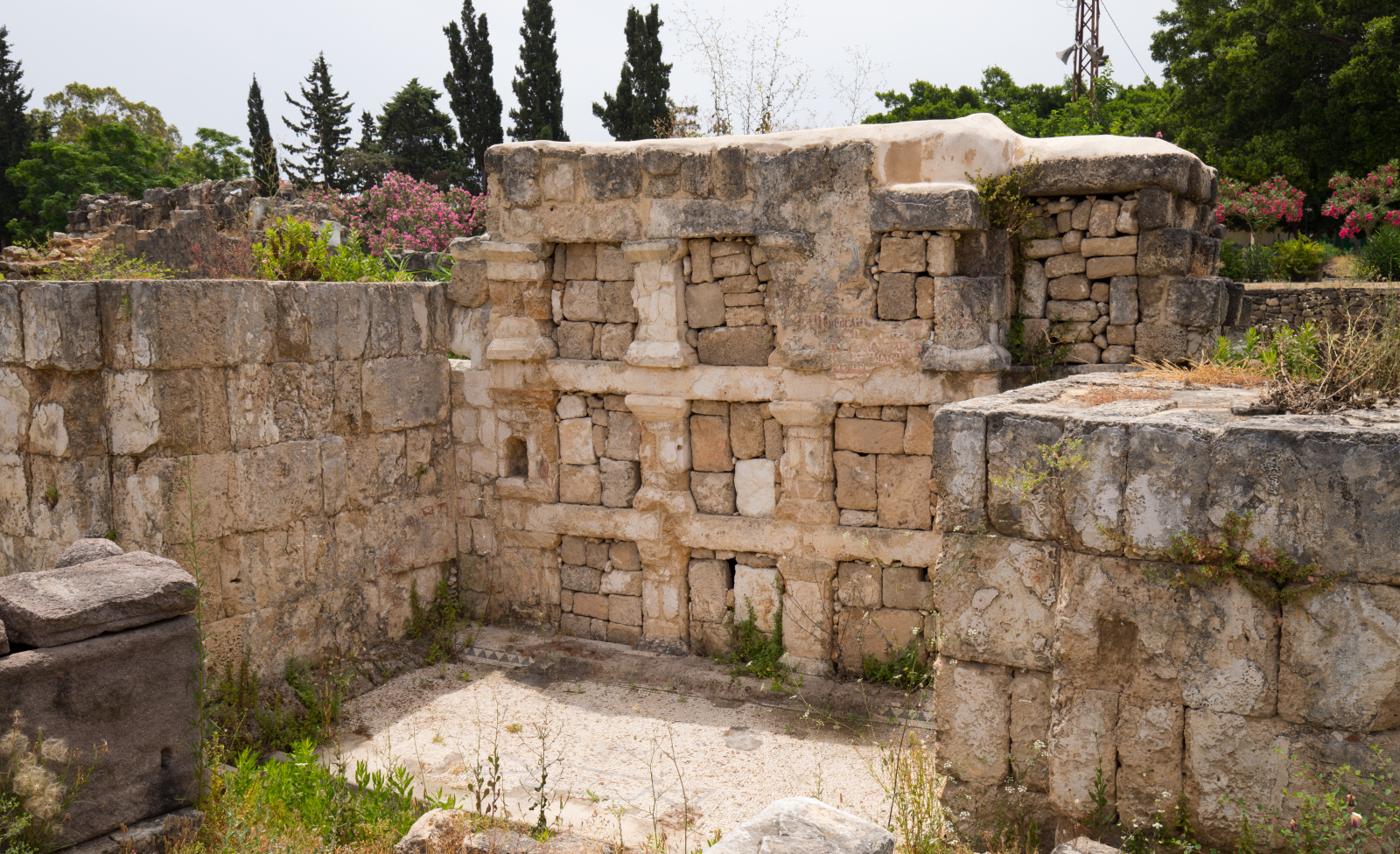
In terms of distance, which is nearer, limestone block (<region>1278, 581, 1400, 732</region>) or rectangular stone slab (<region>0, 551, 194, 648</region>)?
limestone block (<region>1278, 581, 1400, 732</region>)

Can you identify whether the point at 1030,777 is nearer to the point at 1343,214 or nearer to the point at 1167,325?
the point at 1167,325

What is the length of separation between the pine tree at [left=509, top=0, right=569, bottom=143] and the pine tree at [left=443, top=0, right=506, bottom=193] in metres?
1.15

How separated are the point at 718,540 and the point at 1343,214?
51.7ft

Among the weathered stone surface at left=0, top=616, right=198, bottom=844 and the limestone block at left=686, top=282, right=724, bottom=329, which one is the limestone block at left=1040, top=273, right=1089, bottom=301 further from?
the weathered stone surface at left=0, top=616, right=198, bottom=844

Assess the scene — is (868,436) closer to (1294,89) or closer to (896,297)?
(896,297)

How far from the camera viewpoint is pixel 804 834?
9.41 feet

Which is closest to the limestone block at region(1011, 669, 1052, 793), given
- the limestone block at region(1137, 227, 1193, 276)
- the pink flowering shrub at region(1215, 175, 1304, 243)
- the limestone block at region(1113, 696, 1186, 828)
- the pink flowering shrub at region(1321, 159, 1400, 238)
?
the limestone block at region(1113, 696, 1186, 828)

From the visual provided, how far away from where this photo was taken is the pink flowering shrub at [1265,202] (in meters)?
16.4

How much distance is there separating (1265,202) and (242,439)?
1673cm

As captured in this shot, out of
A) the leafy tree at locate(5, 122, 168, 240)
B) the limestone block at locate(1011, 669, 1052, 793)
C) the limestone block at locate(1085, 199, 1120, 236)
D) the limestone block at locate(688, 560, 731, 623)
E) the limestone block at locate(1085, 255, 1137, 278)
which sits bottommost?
the limestone block at locate(688, 560, 731, 623)

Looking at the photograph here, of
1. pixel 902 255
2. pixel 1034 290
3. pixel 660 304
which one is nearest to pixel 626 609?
pixel 660 304

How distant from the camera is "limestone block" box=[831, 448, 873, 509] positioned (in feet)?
20.1

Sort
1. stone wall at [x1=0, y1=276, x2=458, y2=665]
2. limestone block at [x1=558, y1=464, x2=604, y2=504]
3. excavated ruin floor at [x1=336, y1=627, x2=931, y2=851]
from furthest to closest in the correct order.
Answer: limestone block at [x1=558, y1=464, x2=604, y2=504]
stone wall at [x1=0, y1=276, x2=458, y2=665]
excavated ruin floor at [x1=336, y1=627, x2=931, y2=851]

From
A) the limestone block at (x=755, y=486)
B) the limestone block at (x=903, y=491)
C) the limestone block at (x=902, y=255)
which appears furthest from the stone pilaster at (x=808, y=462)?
the limestone block at (x=902, y=255)
